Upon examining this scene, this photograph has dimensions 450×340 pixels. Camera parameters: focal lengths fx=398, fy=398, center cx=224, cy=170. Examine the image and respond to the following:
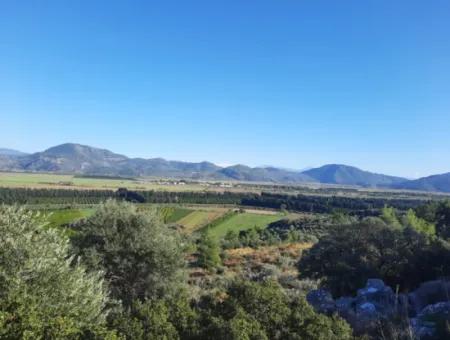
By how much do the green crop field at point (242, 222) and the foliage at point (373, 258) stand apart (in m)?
56.4

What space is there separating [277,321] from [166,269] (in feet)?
39.9

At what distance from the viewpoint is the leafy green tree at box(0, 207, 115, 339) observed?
36.7 feet

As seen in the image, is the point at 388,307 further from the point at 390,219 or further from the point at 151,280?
the point at 390,219

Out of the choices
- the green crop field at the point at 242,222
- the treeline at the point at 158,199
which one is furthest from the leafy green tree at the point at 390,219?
the treeline at the point at 158,199

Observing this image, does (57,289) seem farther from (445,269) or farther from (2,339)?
(445,269)

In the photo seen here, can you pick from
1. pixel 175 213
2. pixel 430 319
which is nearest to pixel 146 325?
pixel 430 319

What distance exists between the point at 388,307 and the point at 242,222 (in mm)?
85845

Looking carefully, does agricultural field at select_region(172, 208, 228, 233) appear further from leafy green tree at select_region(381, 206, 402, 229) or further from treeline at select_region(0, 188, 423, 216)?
leafy green tree at select_region(381, 206, 402, 229)

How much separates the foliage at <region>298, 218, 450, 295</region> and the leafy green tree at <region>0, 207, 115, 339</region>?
61.2 ft

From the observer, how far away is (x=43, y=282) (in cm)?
1348

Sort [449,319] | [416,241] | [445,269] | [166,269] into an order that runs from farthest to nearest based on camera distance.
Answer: [416,241]
[445,269]
[166,269]
[449,319]

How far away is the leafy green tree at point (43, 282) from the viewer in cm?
1119

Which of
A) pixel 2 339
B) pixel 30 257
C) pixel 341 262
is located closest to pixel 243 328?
pixel 2 339

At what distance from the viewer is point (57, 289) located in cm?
1353
